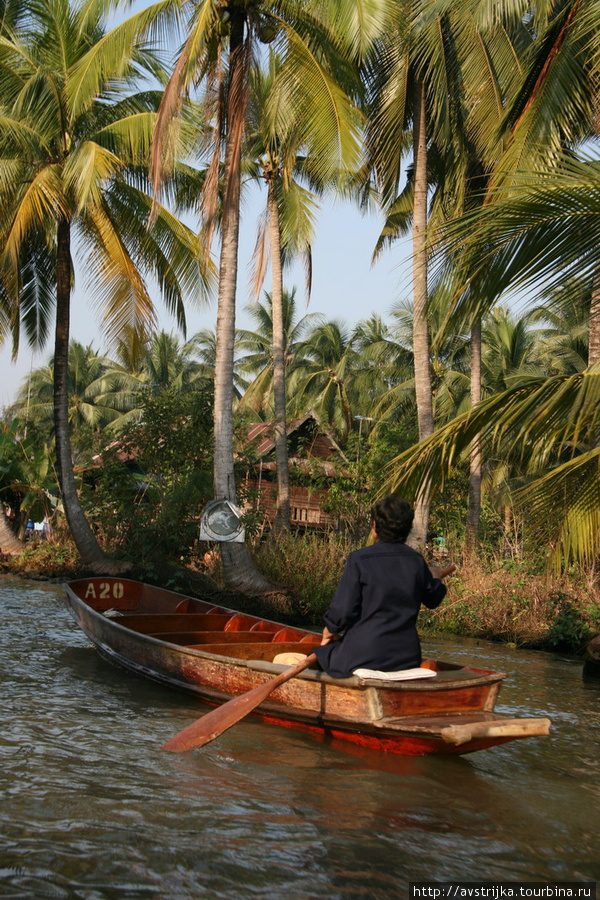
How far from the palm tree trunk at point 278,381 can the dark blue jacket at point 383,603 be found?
13.7 meters

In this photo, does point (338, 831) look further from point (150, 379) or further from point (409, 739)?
point (150, 379)

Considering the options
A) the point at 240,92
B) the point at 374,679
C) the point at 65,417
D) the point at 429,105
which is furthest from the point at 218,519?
the point at 429,105

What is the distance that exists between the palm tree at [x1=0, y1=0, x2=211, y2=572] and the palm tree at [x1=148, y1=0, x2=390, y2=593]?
1.31 m

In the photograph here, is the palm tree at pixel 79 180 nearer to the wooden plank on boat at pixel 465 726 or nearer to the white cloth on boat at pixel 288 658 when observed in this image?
the white cloth on boat at pixel 288 658

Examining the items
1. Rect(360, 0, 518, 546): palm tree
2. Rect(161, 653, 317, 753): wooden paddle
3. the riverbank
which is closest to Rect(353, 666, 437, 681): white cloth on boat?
Rect(161, 653, 317, 753): wooden paddle

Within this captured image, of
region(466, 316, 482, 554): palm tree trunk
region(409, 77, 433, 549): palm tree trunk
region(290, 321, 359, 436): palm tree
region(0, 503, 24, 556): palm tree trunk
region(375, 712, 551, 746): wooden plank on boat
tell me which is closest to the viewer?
region(375, 712, 551, 746): wooden plank on boat

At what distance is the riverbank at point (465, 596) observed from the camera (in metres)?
13.5

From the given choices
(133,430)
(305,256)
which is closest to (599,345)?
(133,430)

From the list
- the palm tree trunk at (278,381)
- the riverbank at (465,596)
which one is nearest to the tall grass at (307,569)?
the riverbank at (465,596)

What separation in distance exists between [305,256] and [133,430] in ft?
24.3

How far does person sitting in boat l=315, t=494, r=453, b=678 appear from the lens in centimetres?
592

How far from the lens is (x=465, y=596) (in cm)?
1453

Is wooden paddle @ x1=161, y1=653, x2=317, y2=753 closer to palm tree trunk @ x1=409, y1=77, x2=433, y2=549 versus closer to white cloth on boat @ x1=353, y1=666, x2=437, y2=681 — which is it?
white cloth on boat @ x1=353, y1=666, x2=437, y2=681

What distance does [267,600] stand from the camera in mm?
13969
